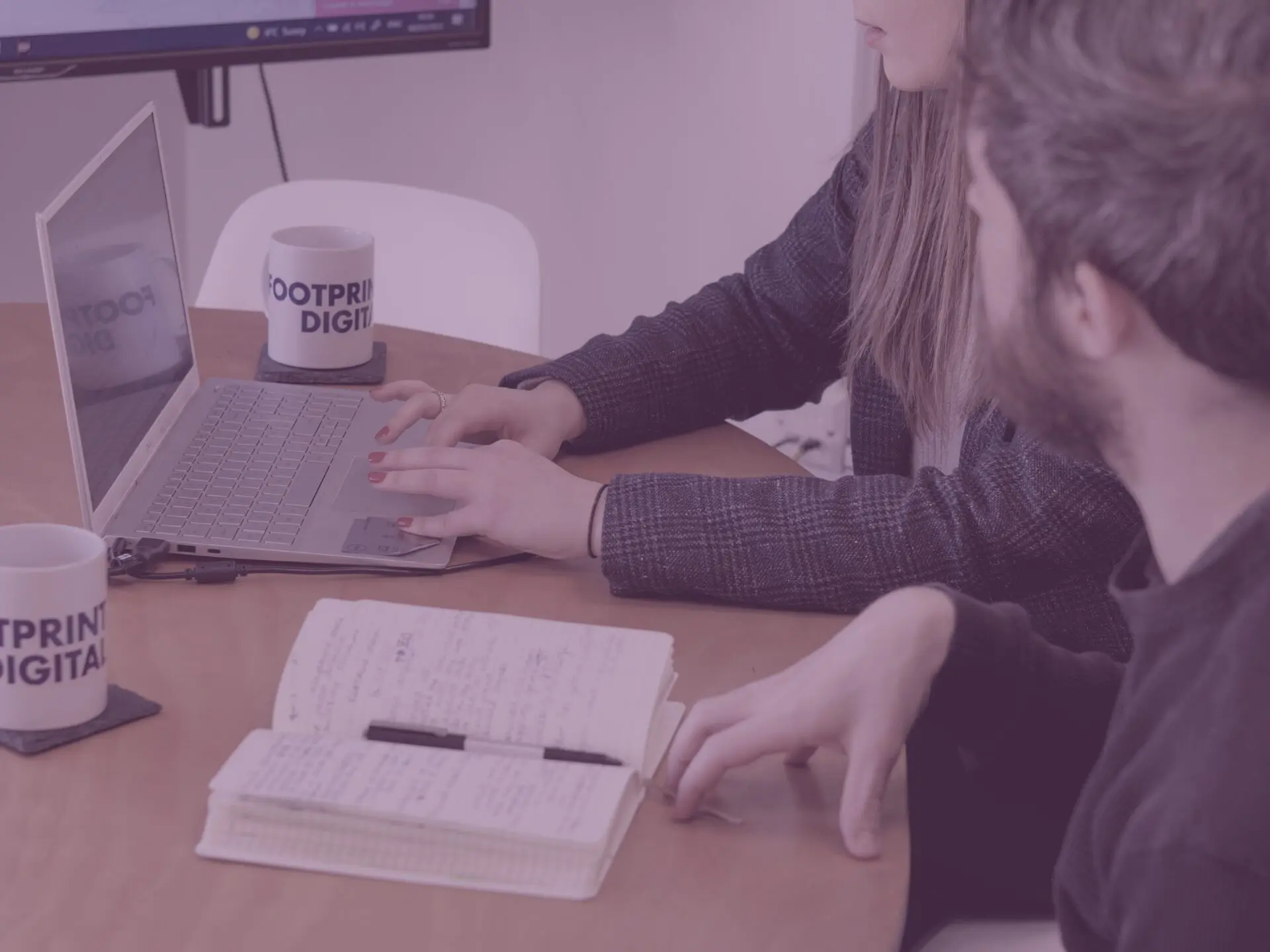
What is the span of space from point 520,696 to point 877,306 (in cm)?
63

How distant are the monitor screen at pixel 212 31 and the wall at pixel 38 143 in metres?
0.77

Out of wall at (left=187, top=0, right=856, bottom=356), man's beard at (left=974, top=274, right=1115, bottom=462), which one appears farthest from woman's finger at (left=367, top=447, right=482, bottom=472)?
wall at (left=187, top=0, right=856, bottom=356)

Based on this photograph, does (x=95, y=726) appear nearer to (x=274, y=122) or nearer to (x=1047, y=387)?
(x=1047, y=387)

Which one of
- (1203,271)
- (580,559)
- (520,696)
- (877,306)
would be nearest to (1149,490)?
(1203,271)

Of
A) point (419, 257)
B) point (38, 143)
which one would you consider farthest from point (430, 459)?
point (38, 143)

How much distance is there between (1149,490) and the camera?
2.56ft

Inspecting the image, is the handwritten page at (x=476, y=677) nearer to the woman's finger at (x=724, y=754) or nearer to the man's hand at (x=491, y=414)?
the woman's finger at (x=724, y=754)

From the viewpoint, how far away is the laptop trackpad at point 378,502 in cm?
116

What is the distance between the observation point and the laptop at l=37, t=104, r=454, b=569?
1.05m

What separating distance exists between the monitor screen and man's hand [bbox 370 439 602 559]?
0.77m

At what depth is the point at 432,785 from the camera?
0.80 m

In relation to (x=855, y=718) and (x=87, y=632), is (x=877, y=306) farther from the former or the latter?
(x=87, y=632)

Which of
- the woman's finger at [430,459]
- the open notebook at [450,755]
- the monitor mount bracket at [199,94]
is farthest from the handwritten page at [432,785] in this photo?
the monitor mount bracket at [199,94]

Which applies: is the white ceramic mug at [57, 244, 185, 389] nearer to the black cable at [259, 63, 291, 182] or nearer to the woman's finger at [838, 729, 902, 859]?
the woman's finger at [838, 729, 902, 859]
